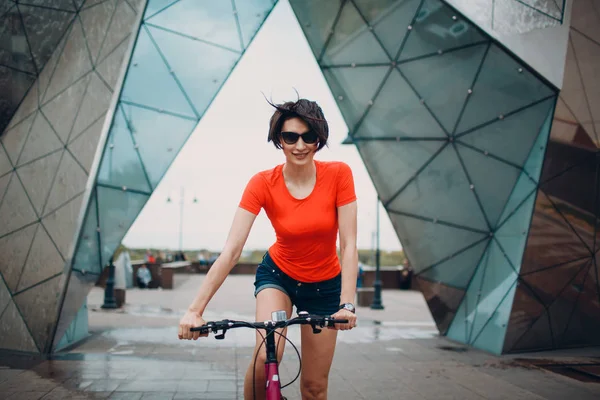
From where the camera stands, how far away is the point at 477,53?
9719 millimetres

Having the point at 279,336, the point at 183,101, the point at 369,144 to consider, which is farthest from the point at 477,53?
the point at 279,336

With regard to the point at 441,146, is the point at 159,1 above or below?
above

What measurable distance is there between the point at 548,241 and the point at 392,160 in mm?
3407

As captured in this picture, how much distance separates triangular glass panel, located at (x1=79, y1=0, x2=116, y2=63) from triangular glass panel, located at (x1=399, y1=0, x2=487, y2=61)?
5.37 m

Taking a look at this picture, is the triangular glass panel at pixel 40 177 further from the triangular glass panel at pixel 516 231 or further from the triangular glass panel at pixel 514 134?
the triangular glass panel at pixel 516 231

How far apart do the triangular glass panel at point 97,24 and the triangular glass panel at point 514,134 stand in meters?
6.80

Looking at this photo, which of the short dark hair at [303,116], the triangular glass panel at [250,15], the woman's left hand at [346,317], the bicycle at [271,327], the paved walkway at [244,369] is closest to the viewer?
the bicycle at [271,327]

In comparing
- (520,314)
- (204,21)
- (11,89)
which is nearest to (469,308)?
(520,314)

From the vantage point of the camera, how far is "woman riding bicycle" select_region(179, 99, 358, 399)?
3562 mm

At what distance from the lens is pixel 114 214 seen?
10.2 metres

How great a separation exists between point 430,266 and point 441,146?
8.39 ft

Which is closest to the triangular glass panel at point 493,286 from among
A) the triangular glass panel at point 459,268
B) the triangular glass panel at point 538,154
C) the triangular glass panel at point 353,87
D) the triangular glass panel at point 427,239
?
the triangular glass panel at point 459,268

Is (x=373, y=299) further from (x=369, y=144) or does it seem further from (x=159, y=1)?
(x=159, y=1)

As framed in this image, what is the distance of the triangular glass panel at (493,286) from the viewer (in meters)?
10.00
